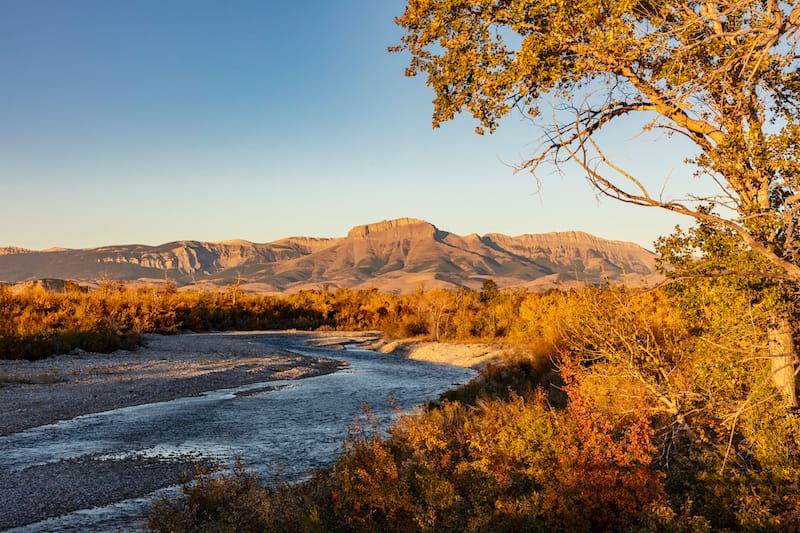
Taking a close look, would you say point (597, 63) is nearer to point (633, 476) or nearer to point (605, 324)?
point (605, 324)

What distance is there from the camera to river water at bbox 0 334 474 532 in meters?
9.96

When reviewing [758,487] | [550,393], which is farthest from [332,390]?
[758,487]

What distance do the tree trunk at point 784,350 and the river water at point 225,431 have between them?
5432 millimetres

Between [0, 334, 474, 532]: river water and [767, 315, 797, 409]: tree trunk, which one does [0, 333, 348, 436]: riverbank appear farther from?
[767, 315, 797, 409]: tree trunk

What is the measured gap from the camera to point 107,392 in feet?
57.2

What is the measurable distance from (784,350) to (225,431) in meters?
11.1

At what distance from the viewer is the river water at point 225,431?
996 cm

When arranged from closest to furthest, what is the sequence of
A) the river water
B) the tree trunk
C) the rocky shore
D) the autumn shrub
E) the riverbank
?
the autumn shrub
the tree trunk
the rocky shore
the river water
the riverbank

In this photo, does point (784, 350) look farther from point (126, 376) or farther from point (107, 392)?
point (126, 376)

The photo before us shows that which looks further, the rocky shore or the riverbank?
the riverbank

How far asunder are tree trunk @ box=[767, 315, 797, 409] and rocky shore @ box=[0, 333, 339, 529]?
8.35 meters

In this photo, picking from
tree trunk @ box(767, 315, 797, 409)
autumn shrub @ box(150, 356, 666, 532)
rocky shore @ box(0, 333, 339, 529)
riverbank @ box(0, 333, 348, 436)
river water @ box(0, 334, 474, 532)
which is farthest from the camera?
riverbank @ box(0, 333, 348, 436)

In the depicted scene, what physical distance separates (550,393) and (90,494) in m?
11.3

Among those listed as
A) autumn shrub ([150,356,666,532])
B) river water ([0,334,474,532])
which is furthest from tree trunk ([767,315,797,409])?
river water ([0,334,474,532])
